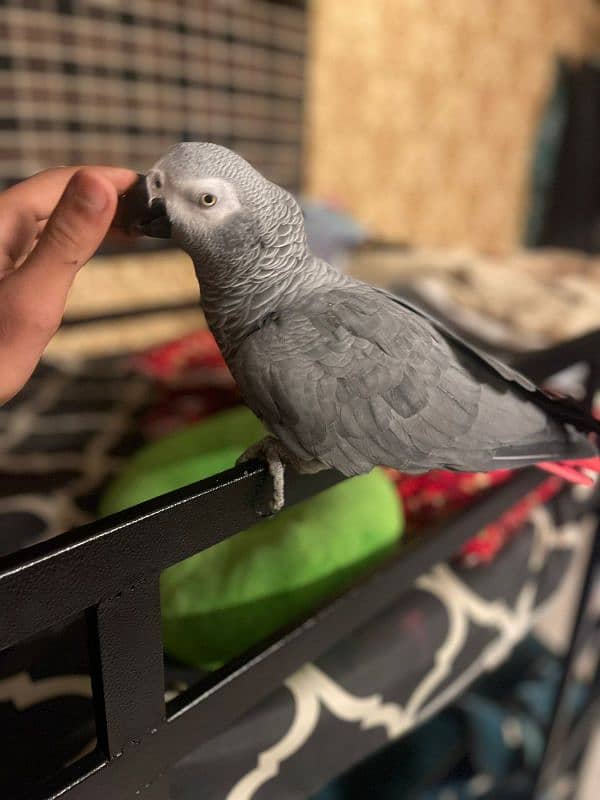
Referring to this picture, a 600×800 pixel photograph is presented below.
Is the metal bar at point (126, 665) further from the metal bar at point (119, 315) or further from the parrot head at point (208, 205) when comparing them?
the metal bar at point (119, 315)

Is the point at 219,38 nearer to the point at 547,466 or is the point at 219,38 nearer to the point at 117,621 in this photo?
the point at 547,466

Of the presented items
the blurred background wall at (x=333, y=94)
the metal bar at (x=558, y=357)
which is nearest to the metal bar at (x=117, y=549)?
the metal bar at (x=558, y=357)

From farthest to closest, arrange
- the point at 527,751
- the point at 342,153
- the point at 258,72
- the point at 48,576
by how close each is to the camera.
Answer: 1. the point at 342,153
2. the point at 258,72
3. the point at 527,751
4. the point at 48,576

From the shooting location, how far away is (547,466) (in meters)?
0.58

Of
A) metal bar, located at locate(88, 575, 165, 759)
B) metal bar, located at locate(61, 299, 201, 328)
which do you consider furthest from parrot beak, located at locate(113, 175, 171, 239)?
metal bar, located at locate(61, 299, 201, 328)

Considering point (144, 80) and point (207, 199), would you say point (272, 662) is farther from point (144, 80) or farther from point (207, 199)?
point (144, 80)

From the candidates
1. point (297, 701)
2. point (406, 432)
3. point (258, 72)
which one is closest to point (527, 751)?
point (297, 701)

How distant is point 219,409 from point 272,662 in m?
0.53

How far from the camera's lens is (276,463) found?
1.53 feet

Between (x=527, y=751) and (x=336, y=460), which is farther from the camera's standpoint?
(x=527, y=751)

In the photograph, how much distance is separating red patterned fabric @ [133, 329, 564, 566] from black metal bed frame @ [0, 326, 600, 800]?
0.25 m

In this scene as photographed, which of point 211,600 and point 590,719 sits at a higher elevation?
point 211,600

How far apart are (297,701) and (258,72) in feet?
5.11

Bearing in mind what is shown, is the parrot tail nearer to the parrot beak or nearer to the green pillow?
the green pillow
